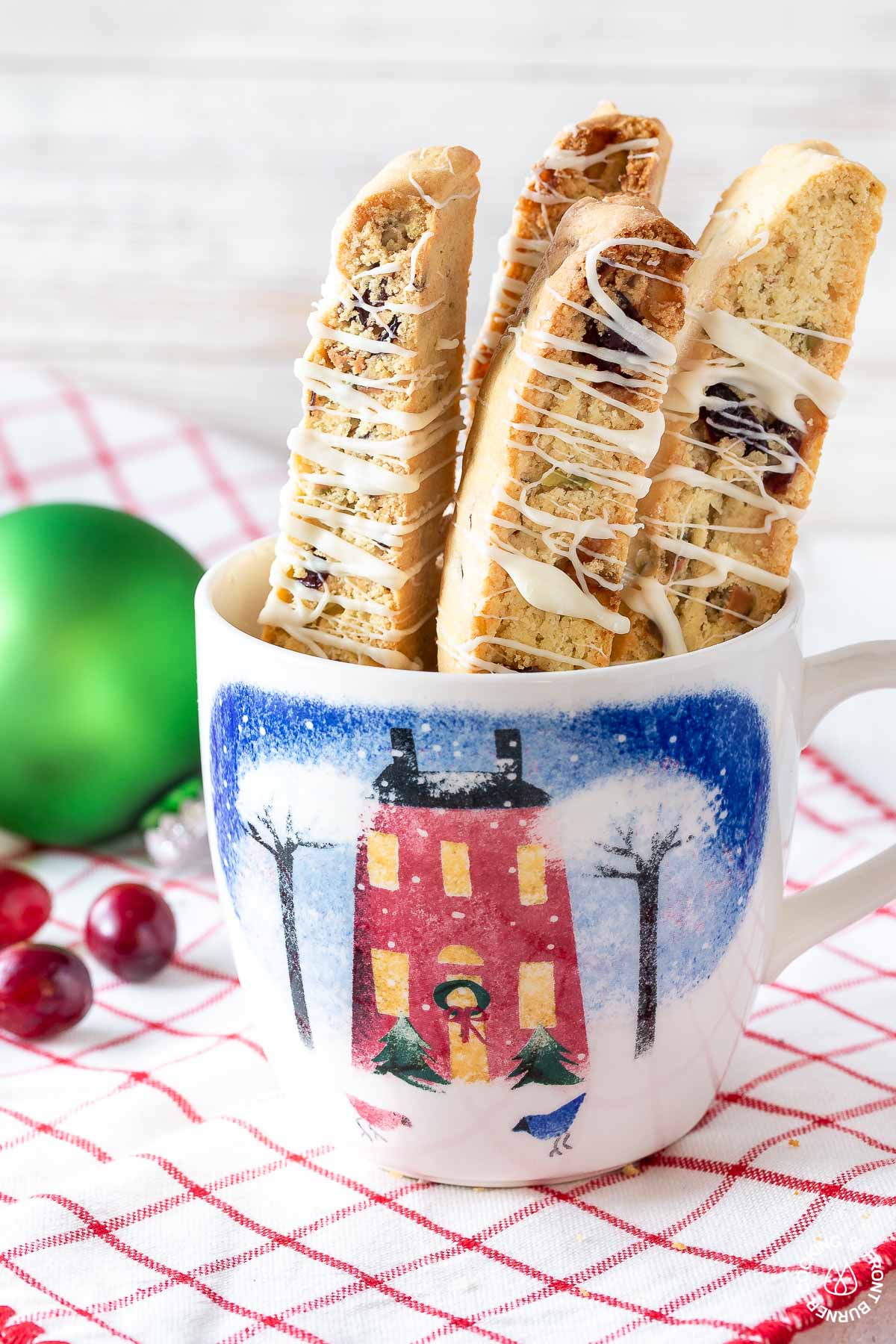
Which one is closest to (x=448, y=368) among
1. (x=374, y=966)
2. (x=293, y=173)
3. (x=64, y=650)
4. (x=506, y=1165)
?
(x=374, y=966)

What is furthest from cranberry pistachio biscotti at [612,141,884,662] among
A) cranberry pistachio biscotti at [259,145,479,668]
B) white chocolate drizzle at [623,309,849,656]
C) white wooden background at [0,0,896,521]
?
white wooden background at [0,0,896,521]

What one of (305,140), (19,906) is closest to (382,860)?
(19,906)

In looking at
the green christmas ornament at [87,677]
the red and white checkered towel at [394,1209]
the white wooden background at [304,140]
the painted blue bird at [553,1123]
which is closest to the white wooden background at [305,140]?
the white wooden background at [304,140]

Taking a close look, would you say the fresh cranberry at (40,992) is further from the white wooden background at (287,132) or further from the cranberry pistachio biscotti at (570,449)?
the white wooden background at (287,132)

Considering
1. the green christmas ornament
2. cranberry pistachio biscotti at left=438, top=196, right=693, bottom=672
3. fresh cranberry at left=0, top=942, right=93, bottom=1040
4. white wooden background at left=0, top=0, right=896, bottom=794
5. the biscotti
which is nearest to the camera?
cranberry pistachio biscotti at left=438, top=196, right=693, bottom=672

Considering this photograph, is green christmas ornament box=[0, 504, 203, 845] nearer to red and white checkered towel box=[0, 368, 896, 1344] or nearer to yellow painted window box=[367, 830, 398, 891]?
red and white checkered towel box=[0, 368, 896, 1344]

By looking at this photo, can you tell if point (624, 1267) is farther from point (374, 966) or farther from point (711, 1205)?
point (374, 966)

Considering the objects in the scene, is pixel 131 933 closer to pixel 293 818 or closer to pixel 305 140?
pixel 293 818
